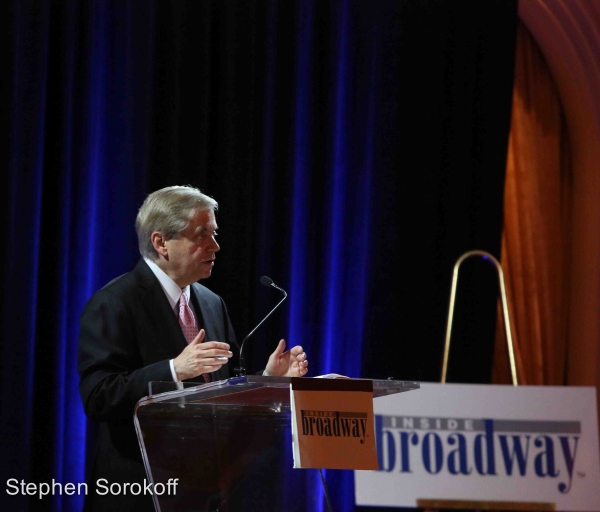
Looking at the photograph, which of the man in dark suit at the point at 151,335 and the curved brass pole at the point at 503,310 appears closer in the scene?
the man in dark suit at the point at 151,335

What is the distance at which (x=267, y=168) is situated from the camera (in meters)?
3.97

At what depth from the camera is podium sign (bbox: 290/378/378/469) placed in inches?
66.7

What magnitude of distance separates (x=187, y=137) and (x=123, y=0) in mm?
705

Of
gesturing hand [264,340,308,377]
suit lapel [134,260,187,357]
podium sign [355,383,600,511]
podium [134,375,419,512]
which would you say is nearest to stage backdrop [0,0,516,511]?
podium sign [355,383,600,511]

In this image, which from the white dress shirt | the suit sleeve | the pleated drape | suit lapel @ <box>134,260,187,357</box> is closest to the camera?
the suit sleeve

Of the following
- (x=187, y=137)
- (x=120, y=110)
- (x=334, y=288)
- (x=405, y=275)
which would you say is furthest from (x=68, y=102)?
(x=405, y=275)

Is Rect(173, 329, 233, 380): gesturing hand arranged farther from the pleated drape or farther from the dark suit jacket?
the pleated drape

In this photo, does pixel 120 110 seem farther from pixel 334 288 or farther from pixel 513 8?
pixel 513 8

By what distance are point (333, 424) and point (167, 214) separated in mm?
1281

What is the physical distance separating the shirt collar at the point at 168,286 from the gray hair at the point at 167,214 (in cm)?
6

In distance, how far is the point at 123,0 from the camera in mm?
3844

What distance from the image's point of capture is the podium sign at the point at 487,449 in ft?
12.0

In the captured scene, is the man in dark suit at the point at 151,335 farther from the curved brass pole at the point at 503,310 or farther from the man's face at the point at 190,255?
the curved brass pole at the point at 503,310

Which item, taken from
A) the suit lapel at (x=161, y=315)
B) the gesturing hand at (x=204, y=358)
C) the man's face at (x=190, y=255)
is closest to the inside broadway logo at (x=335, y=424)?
the gesturing hand at (x=204, y=358)
